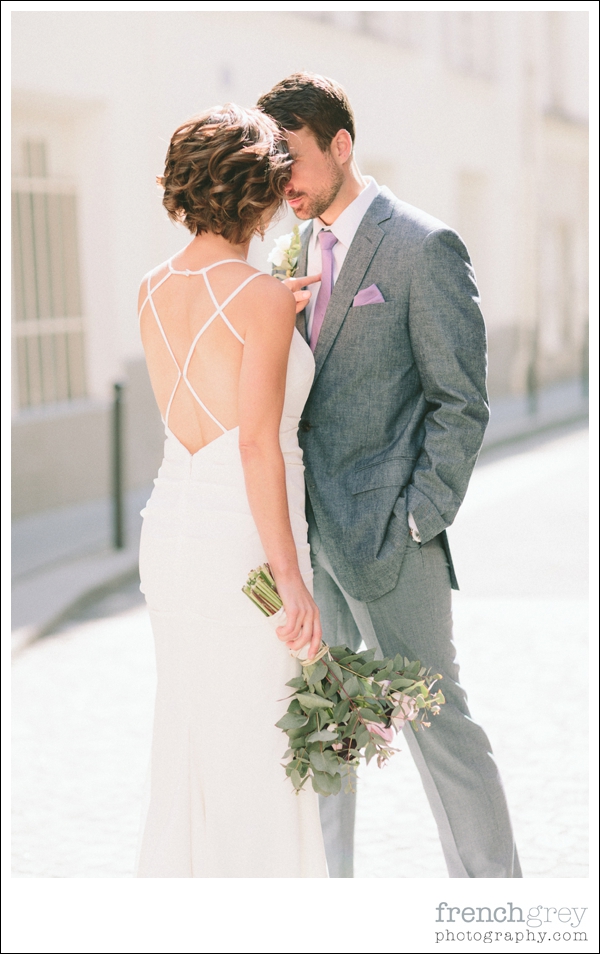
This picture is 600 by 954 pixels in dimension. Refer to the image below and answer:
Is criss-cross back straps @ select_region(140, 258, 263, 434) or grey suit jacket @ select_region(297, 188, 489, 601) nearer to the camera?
criss-cross back straps @ select_region(140, 258, 263, 434)

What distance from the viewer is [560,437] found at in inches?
539

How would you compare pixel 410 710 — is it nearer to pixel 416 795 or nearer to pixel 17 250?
pixel 416 795

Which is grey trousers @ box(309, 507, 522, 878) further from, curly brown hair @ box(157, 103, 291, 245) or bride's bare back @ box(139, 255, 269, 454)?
curly brown hair @ box(157, 103, 291, 245)

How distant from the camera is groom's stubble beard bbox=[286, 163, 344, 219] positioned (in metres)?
2.95

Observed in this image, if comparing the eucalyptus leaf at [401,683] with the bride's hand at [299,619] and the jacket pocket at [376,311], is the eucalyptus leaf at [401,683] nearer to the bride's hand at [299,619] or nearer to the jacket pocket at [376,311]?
the bride's hand at [299,619]

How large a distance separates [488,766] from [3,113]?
9.83ft

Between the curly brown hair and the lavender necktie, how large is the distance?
0.48 metres

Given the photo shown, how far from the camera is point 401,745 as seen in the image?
4.84 m

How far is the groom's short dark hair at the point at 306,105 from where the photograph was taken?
2.85 meters

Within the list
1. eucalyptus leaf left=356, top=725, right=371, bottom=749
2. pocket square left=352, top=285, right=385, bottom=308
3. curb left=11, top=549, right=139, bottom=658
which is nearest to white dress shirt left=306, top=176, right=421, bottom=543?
pocket square left=352, top=285, right=385, bottom=308

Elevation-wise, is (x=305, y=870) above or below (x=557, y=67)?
below

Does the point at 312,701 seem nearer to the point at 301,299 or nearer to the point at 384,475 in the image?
the point at 384,475

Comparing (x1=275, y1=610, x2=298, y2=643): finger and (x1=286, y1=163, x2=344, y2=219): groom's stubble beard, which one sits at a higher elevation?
(x1=286, y1=163, x2=344, y2=219): groom's stubble beard

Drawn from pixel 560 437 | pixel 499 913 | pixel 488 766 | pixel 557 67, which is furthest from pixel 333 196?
pixel 557 67
